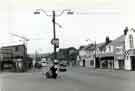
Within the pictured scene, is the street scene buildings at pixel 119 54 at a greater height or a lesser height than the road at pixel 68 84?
greater

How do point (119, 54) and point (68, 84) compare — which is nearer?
point (68, 84)

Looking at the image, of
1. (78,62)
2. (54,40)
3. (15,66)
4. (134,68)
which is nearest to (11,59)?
(15,66)

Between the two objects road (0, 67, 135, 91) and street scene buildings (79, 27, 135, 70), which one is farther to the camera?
street scene buildings (79, 27, 135, 70)

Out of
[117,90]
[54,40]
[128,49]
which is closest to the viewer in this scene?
[117,90]

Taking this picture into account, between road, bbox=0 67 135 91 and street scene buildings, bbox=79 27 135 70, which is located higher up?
street scene buildings, bbox=79 27 135 70

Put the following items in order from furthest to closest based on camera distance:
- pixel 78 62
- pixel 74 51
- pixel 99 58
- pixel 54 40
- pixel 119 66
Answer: pixel 74 51, pixel 78 62, pixel 99 58, pixel 119 66, pixel 54 40

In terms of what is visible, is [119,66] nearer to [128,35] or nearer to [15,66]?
[128,35]

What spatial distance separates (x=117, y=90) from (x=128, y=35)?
41637 mm

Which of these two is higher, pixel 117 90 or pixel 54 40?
pixel 54 40

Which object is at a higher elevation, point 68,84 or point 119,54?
point 119,54

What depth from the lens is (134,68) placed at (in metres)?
49.2

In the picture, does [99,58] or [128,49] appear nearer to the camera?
[128,49]

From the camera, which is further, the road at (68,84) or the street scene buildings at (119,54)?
the street scene buildings at (119,54)

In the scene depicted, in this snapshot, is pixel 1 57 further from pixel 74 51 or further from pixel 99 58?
pixel 74 51
